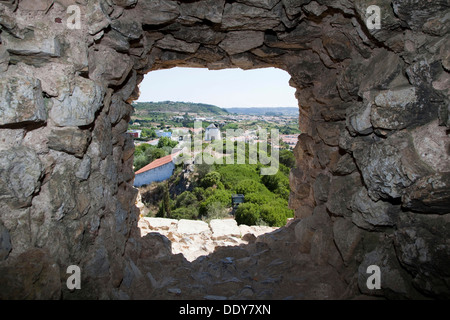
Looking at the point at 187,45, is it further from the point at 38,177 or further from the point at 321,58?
the point at 38,177

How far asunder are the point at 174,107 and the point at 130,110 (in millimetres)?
40549

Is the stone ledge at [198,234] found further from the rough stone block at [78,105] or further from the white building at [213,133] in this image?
the white building at [213,133]

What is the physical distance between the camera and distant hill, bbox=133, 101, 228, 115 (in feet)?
135

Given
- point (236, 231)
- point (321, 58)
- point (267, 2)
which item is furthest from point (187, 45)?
point (236, 231)

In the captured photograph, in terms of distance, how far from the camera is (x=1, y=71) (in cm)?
225

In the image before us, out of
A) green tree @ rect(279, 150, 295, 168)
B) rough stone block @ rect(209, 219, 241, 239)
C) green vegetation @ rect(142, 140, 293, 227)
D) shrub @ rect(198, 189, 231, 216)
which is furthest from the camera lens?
green tree @ rect(279, 150, 295, 168)

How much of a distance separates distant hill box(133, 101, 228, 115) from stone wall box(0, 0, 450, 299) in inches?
1426

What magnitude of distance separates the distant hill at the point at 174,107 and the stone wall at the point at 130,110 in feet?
119

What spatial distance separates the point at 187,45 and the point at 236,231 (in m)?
3.57

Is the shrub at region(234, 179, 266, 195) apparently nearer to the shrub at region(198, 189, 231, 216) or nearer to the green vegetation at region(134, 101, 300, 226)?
the green vegetation at region(134, 101, 300, 226)

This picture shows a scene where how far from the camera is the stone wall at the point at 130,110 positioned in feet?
7.70
